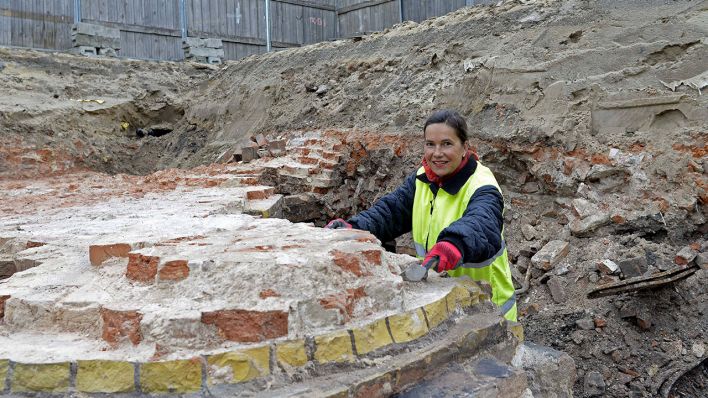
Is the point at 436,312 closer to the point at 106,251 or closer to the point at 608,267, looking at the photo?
the point at 106,251

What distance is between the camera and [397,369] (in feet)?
6.60

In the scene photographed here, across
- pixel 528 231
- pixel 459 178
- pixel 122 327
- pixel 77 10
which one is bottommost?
pixel 528 231

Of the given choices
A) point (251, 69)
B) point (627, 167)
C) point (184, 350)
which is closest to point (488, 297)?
point (184, 350)

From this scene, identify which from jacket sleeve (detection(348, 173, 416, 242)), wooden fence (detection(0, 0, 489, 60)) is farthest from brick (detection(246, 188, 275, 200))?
wooden fence (detection(0, 0, 489, 60))

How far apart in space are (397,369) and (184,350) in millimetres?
678

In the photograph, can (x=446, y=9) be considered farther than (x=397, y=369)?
Yes

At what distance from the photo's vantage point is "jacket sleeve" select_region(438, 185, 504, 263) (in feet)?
8.11

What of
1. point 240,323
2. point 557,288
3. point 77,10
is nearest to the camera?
point 240,323

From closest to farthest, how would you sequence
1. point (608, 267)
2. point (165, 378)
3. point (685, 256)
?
point (165, 378)
point (685, 256)
point (608, 267)

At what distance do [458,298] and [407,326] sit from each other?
0.38 meters

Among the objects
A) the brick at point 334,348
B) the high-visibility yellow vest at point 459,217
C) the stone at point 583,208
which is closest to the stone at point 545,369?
the high-visibility yellow vest at point 459,217

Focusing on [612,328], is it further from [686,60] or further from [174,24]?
[174,24]

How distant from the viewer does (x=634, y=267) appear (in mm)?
4543

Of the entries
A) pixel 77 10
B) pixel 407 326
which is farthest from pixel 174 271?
pixel 77 10
